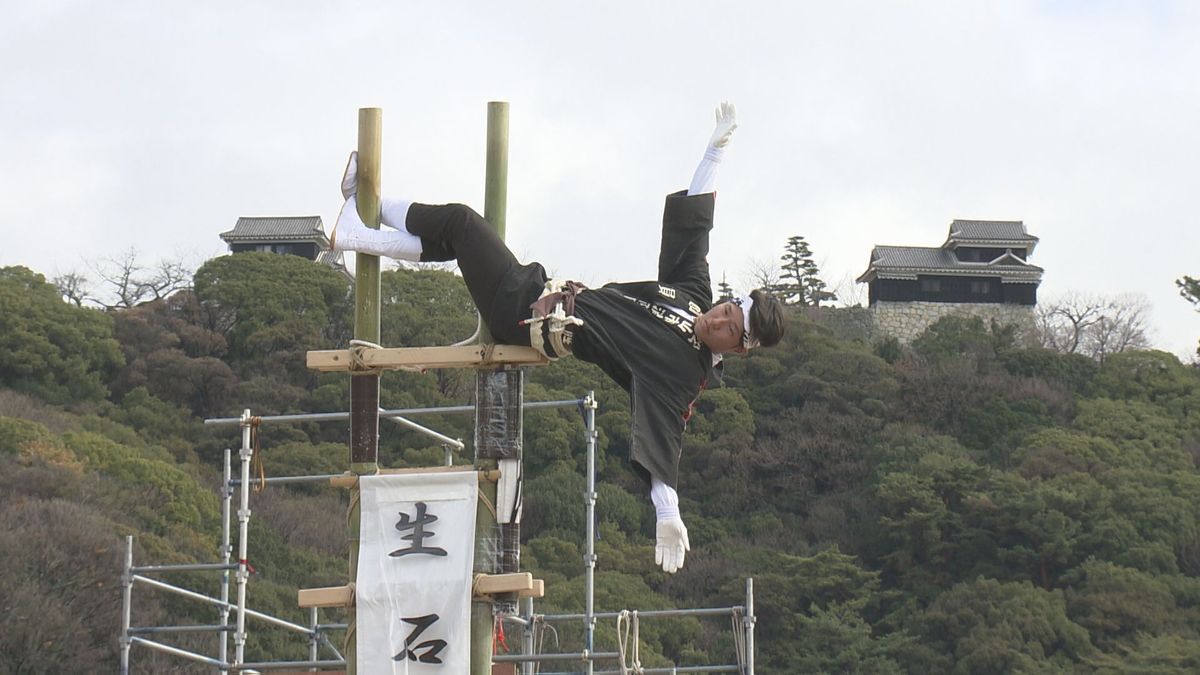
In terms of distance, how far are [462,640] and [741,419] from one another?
25010 mm

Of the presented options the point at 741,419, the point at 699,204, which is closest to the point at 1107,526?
the point at 741,419

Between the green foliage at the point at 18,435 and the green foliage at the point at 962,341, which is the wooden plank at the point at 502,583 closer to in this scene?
the green foliage at the point at 18,435

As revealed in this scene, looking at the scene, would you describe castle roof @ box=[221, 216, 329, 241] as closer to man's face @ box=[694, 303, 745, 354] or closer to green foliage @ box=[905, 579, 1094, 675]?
green foliage @ box=[905, 579, 1094, 675]

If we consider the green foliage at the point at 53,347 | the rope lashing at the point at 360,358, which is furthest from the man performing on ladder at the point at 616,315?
the green foliage at the point at 53,347

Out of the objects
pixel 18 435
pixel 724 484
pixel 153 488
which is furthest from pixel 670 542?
pixel 724 484

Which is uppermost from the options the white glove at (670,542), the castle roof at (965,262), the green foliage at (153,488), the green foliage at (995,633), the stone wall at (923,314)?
the castle roof at (965,262)

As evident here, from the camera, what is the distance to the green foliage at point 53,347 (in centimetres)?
2616

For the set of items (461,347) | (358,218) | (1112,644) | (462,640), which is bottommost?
(1112,644)

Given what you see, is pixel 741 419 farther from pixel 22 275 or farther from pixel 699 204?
pixel 699 204

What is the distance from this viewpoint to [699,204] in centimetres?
478

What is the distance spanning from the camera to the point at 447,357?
4.58m

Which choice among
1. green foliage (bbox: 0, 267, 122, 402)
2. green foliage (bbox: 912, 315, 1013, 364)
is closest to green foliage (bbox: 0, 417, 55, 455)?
green foliage (bbox: 0, 267, 122, 402)

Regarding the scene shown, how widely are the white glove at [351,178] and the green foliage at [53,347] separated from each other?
2255 cm

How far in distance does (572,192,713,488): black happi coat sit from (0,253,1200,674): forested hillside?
1376cm
